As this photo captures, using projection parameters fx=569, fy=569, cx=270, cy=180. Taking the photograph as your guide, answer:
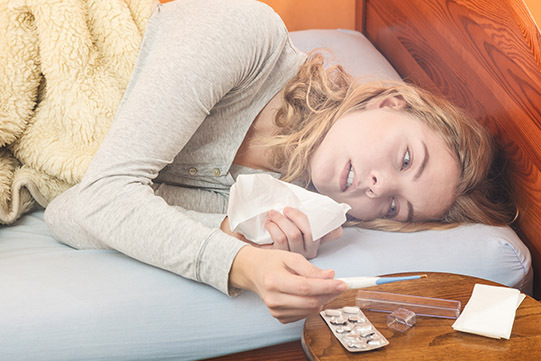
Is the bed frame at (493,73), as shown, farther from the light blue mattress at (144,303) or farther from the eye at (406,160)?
the eye at (406,160)

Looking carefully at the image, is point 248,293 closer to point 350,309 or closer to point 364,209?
point 350,309

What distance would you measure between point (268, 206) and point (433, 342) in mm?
321

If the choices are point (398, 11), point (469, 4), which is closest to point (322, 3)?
point (398, 11)

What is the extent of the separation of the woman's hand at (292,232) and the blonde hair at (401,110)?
14 cm

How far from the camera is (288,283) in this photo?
0.66m

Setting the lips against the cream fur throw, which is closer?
the lips

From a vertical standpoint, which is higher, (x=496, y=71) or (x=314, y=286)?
(x=496, y=71)

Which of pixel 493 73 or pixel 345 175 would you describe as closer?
pixel 345 175

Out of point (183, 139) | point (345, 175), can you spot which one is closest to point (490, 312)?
point (345, 175)

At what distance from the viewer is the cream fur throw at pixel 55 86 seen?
1.07m

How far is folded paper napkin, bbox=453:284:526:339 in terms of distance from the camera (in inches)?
27.2

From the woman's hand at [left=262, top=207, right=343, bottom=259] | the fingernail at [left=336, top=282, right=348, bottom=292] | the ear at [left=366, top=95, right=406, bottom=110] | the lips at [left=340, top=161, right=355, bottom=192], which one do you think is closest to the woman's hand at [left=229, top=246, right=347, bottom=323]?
the fingernail at [left=336, top=282, right=348, bottom=292]

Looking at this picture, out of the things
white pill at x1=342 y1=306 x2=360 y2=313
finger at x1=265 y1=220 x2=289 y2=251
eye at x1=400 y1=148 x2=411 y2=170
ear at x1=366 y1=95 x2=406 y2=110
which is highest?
ear at x1=366 y1=95 x2=406 y2=110

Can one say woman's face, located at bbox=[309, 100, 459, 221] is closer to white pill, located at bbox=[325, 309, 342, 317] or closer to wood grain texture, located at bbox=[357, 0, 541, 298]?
wood grain texture, located at bbox=[357, 0, 541, 298]
